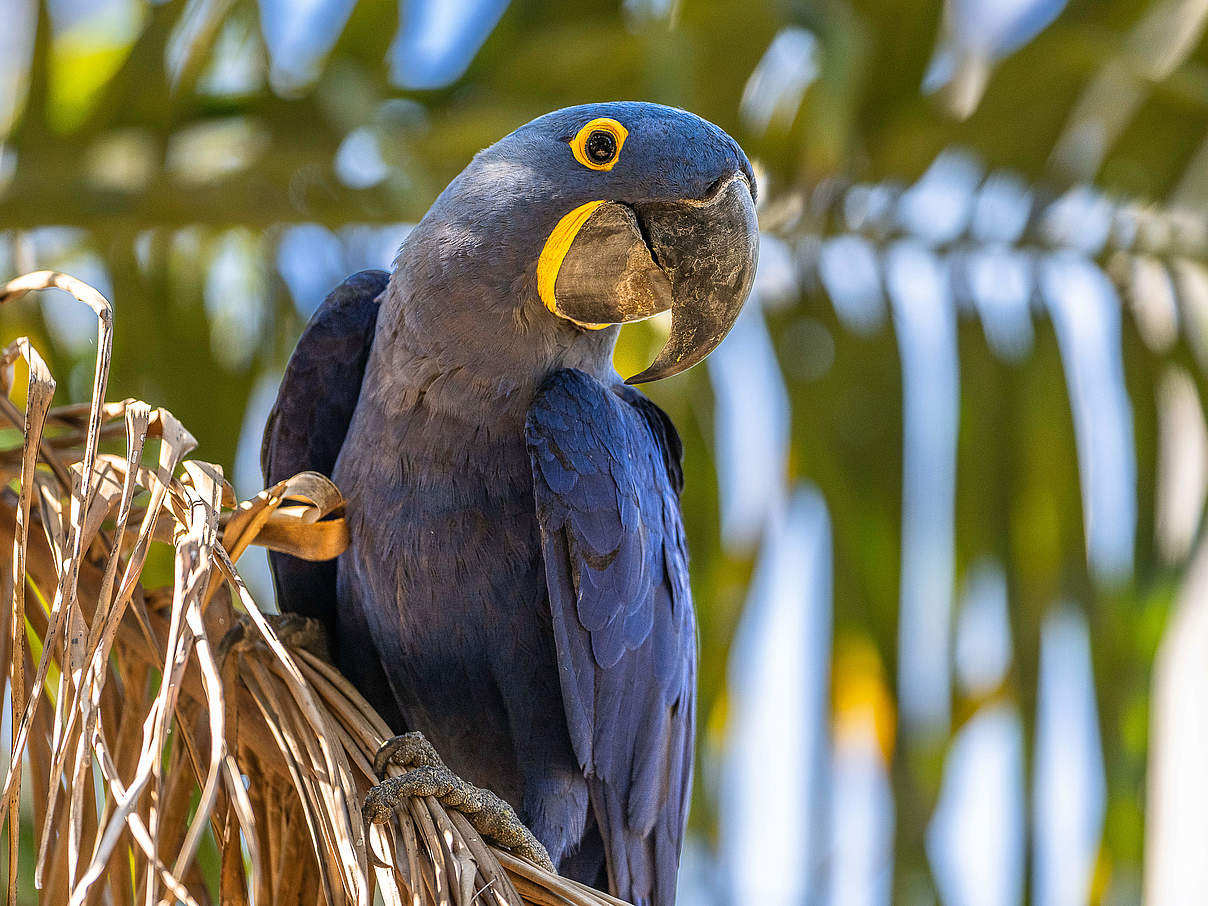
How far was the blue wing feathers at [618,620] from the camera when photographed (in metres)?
1.44

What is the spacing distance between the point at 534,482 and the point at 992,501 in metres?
1.20

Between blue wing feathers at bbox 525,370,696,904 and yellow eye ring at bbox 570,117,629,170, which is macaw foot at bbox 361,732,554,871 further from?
yellow eye ring at bbox 570,117,629,170

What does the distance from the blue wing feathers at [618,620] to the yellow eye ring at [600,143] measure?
28 cm

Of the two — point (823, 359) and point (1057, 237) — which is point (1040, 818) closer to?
point (823, 359)

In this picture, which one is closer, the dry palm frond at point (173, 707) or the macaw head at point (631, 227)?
the dry palm frond at point (173, 707)

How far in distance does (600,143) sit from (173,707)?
0.90m

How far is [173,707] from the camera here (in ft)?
2.56

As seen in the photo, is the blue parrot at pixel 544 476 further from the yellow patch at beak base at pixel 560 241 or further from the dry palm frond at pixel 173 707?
the dry palm frond at pixel 173 707

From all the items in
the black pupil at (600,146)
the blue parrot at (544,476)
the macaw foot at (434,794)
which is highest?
the black pupil at (600,146)

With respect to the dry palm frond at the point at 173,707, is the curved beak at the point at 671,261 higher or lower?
higher

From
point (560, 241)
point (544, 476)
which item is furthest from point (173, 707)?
point (560, 241)

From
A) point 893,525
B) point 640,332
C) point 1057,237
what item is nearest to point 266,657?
point 640,332

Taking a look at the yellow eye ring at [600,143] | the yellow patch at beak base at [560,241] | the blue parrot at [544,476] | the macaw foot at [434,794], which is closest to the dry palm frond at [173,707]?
the macaw foot at [434,794]

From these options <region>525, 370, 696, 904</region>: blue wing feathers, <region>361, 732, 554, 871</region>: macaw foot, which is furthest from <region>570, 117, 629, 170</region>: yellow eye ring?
<region>361, 732, 554, 871</region>: macaw foot
